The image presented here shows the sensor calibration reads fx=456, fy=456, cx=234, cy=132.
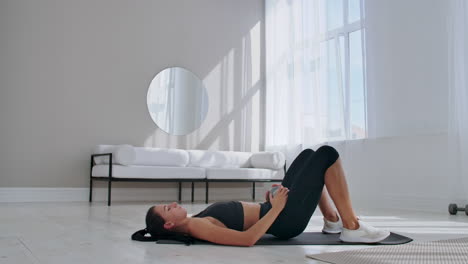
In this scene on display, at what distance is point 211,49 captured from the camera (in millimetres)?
6664

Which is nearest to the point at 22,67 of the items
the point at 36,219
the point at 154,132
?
the point at 154,132

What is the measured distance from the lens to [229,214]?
6.73 ft

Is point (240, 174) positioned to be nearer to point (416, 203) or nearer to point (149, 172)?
point (149, 172)

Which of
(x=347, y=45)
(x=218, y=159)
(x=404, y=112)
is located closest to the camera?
(x=404, y=112)

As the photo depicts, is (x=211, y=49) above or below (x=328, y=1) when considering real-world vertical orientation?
below

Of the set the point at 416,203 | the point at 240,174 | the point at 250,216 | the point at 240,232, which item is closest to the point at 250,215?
the point at 250,216

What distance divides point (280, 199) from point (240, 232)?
0.22 metres

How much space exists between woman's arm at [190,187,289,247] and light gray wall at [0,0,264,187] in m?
3.93

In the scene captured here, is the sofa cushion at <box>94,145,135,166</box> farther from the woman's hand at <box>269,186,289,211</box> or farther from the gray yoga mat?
the gray yoga mat

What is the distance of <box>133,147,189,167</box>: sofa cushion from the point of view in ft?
17.5

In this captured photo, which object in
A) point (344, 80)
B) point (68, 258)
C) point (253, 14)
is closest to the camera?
point (68, 258)

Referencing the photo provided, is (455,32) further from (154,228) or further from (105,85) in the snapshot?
(105,85)

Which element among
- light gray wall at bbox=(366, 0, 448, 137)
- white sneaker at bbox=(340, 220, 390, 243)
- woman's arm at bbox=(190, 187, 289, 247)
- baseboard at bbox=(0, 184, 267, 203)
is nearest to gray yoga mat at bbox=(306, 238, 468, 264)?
white sneaker at bbox=(340, 220, 390, 243)

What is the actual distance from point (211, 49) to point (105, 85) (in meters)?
1.68
